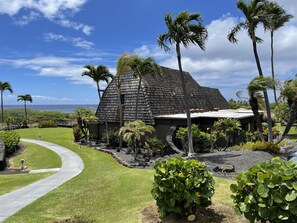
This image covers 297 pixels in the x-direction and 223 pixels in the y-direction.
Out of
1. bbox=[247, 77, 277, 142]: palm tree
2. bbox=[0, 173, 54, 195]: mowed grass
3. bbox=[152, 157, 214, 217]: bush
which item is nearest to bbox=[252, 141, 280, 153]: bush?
bbox=[247, 77, 277, 142]: palm tree

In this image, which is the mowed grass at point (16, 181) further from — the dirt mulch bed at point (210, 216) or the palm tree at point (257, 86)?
the palm tree at point (257, 86)

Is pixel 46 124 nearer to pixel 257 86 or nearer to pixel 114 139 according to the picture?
pixel 114 139

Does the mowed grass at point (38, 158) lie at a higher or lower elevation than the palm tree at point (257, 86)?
lower

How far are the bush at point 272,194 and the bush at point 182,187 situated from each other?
1418 millimetres

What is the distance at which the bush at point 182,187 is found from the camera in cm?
684

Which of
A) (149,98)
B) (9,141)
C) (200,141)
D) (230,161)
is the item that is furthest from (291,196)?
(9,141)

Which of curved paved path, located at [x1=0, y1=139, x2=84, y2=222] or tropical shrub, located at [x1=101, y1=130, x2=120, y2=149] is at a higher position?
tropical shrub, located at [x1=101, y1=130, x2=120, y2=149]

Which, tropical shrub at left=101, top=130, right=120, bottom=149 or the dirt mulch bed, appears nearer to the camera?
the dirt mulch bed

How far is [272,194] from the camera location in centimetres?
516

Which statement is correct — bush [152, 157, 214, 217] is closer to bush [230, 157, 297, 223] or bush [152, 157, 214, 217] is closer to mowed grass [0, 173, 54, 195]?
bush [230, 157, 297, 223]

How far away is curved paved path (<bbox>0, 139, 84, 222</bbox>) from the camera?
10.9m

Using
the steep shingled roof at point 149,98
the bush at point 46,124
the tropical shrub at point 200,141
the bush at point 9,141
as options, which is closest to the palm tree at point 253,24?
the tropical shrub at point 200,141

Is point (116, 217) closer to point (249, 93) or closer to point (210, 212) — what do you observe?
point (210, 212)

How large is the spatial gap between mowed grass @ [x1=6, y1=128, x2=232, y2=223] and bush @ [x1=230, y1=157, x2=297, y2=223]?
3292 mm
